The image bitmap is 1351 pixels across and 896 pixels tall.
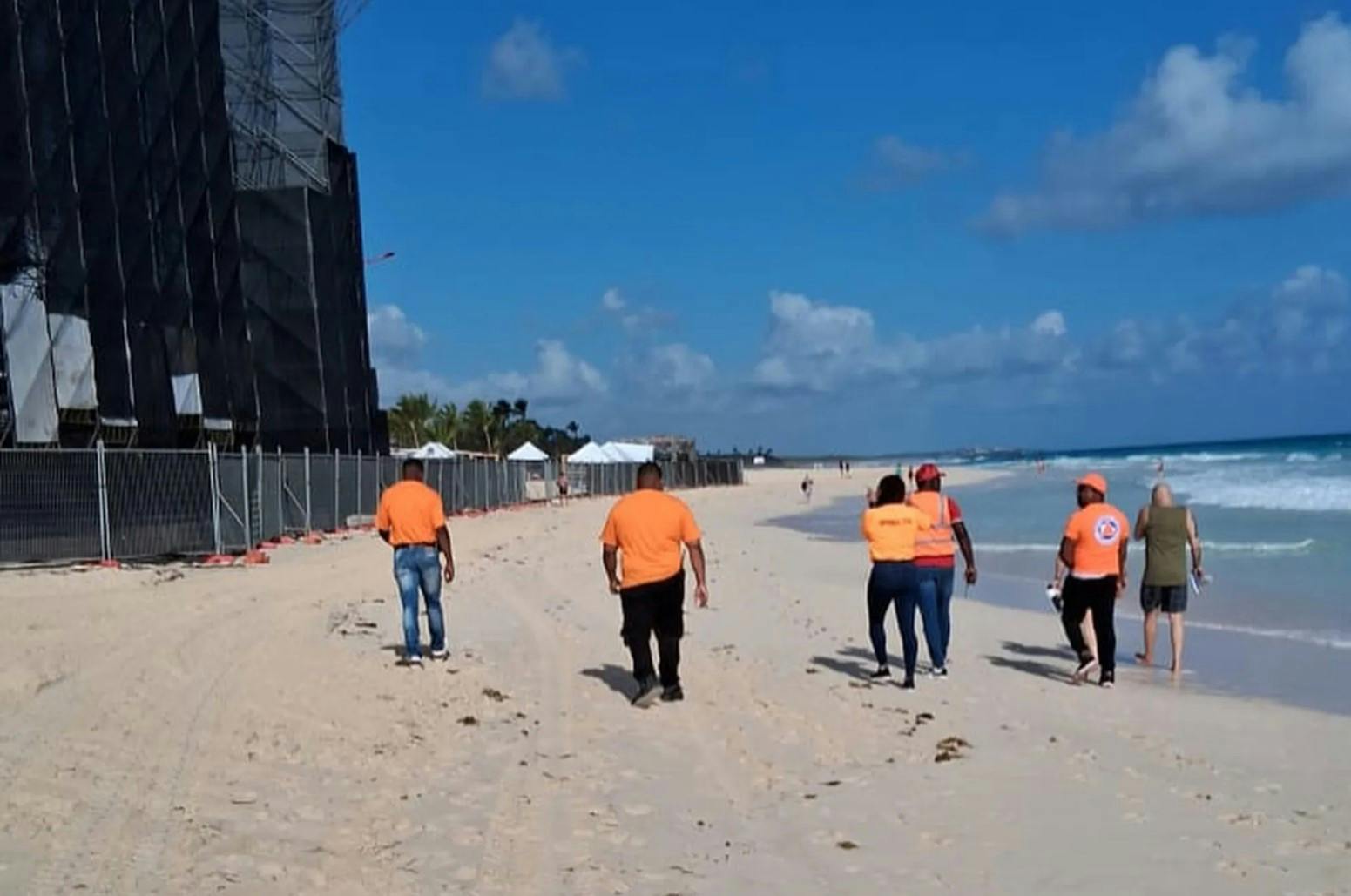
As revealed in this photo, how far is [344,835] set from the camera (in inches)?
218

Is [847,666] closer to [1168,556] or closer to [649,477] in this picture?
[1168,556]

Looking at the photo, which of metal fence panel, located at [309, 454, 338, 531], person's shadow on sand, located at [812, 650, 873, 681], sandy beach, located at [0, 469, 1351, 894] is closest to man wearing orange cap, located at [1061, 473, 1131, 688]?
sandy beach, located at [0, 469, 1351, 894]

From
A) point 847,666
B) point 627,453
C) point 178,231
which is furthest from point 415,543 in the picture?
point 627,453

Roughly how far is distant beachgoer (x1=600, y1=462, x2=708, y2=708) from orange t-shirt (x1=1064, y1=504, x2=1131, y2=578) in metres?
3.02

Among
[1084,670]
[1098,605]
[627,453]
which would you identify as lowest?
[1084,670]

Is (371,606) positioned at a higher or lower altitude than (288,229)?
lower

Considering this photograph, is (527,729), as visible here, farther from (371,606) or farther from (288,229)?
(288,229)

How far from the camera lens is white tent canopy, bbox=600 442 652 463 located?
7388cm

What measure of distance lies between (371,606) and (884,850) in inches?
374

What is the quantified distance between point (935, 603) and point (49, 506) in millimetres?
12392

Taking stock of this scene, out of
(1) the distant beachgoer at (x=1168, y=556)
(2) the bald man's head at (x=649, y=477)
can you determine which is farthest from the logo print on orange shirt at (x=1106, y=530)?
(2) the bald man's head at (x=649, y=477)

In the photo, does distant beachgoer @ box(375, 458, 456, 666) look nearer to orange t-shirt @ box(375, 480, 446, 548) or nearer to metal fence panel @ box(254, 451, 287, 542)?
orange t-shirt @ box(375, 480, 446, 548)

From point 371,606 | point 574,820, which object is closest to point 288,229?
point 371,606

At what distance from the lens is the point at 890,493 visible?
965cm
